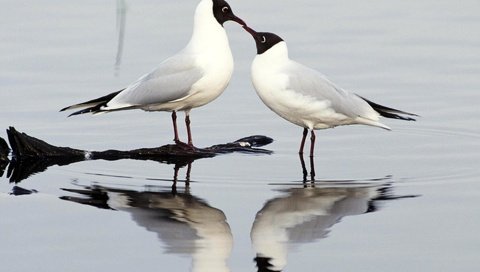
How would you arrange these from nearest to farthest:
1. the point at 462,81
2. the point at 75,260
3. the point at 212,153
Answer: the point at 75,260, the point at 212,153, the point at 462,81

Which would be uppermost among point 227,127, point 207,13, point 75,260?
point 207,13

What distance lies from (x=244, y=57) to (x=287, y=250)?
256 inches

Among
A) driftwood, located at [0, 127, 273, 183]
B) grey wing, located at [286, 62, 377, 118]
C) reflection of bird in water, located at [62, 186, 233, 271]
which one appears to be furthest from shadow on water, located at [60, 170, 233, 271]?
grey wing, located at [286, 62, 377, 118]

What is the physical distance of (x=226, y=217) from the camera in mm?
8484

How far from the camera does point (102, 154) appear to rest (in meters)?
10.4

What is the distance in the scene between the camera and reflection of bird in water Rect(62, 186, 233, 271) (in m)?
7.62

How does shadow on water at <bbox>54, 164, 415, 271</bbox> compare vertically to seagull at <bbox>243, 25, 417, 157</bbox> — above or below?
below

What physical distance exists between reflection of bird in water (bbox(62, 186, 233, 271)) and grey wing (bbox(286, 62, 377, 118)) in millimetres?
1768

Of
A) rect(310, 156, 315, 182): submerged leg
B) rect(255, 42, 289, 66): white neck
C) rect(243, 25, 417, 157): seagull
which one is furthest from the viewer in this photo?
rect(255, 42, 289, 66): white neck

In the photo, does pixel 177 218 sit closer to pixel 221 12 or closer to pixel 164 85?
pixel 164 85

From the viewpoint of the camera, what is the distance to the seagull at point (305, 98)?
10500 millimetres

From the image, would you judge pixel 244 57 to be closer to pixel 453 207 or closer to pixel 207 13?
pixel 207 13

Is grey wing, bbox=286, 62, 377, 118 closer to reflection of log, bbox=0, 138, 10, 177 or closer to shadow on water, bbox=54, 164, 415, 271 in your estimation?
shadow on water, bbox=54, 164, 415, 271

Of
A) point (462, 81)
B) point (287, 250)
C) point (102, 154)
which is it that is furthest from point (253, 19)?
point (287, 250)
